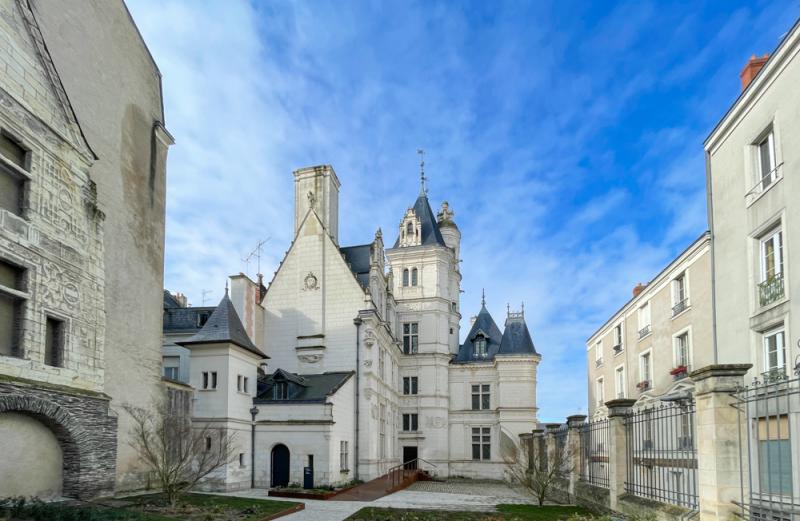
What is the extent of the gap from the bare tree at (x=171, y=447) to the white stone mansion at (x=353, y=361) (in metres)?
3.03

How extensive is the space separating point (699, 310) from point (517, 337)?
889 inches

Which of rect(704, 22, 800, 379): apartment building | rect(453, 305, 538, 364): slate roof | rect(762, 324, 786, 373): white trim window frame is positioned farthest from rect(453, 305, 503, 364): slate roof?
rect(762, 324, 786, 373): white trim window frame

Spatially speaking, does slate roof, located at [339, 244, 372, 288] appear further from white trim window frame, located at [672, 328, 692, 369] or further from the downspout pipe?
the downspout pipe

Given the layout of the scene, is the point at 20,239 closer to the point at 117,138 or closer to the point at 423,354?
the point at 117,138

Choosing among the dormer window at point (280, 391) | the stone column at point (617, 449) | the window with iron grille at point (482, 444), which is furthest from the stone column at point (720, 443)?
the window with iron grille at point (482, 444)

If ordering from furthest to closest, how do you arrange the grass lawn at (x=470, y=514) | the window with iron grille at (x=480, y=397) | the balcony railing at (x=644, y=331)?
the window with iron grille at (x=480, y=397), the balcony railing at (x=644, y=331), the grass lawn at (x=470, y=514)

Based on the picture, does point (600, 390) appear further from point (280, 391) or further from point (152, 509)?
point (152, 509)

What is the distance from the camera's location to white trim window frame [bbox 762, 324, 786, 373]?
1511 cm

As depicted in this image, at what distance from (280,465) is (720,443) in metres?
20.6

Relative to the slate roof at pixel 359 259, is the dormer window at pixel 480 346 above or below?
below

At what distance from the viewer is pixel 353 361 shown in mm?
31125

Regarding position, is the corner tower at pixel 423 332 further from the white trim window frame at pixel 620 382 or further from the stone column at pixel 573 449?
the stone column at pixel 573 449

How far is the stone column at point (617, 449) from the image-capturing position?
48.0 ft

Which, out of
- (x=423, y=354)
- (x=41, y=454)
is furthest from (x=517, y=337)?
(x=41, y=454)
